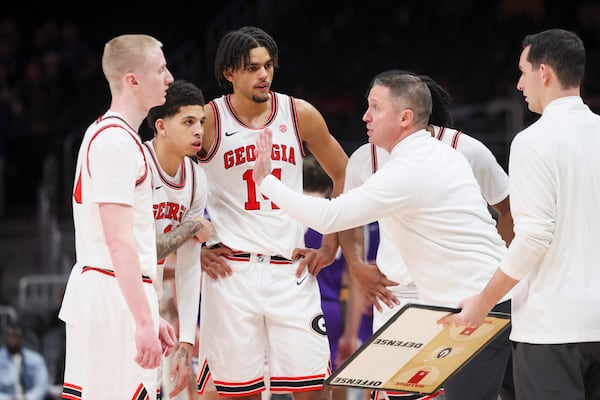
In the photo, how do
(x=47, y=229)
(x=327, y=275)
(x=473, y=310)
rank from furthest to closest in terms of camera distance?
(x=47, y=229)
(x=327, y=275)
(x=473, y=310)

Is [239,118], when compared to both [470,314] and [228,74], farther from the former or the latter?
[470,314]

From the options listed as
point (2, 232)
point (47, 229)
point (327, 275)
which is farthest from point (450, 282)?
point (2, 232)

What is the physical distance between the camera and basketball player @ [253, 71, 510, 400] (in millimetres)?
4508

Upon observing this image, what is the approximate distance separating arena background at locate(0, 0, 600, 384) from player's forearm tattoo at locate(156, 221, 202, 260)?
20.9 feet

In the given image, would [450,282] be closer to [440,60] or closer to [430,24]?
[440,60]

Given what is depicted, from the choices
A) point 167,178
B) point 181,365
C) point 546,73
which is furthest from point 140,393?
point 546,73

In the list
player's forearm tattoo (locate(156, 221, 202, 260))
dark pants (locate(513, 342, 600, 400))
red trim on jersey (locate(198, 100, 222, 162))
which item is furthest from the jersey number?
dark pants (locate(513, 342, 600, 400))

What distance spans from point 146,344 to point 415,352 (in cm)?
121

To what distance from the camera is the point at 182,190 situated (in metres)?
5.42

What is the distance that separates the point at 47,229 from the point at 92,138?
8.98 m

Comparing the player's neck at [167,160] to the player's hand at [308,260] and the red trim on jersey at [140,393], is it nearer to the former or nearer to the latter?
the player's hand at [308,260]

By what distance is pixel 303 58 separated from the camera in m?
16.4

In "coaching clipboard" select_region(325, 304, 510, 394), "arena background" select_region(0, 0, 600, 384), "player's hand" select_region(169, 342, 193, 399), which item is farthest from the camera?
"arena background" select_region(0, 0, 600, 384)

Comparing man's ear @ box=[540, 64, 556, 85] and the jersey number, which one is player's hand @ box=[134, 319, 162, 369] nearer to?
the jersey number
